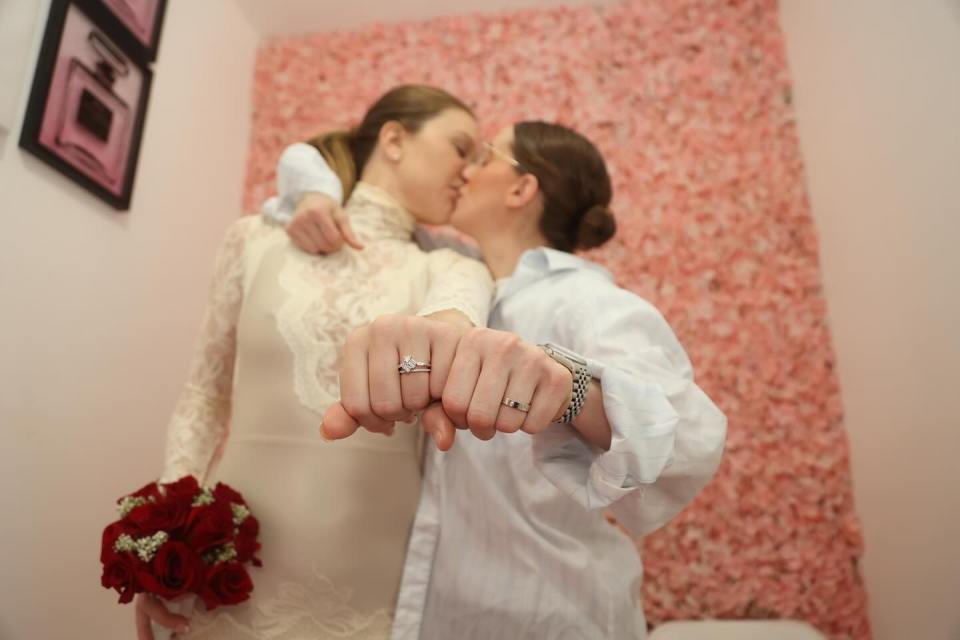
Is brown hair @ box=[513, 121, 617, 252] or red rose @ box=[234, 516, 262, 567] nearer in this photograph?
red rose @ box=[234, 516, 262, 567]

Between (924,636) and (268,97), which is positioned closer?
(924,636)

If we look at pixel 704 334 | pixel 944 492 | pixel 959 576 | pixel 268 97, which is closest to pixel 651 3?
pixel 704 334

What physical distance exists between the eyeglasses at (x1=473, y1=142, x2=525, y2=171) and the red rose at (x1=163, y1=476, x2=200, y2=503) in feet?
3.11

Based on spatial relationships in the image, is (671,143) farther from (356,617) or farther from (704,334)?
(356,617)

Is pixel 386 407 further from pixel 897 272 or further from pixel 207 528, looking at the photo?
pixel 897 272

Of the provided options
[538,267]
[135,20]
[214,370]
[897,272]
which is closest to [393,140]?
[538,267]

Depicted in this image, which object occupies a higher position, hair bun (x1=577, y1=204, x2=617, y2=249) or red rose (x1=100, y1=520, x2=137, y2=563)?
hair bun (x1=577, y1=204, x2=617, y2=249)

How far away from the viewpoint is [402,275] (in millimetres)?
1204

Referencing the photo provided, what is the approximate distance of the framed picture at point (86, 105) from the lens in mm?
1276

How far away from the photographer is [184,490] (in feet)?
3.05

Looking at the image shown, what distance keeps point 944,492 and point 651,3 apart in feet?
6.32

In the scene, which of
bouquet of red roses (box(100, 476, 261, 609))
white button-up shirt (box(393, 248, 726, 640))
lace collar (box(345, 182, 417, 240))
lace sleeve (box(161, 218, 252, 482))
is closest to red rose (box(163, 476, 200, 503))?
bouquet of red roses (box(100, 476, 261, 609))

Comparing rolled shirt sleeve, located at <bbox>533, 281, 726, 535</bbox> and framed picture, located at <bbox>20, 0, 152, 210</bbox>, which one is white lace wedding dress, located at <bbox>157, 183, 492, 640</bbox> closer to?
rolled shirt sleeve, located at <bbox>533, 281, 726, 535</bbox>

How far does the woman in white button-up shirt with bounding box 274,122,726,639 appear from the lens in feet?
2.07
